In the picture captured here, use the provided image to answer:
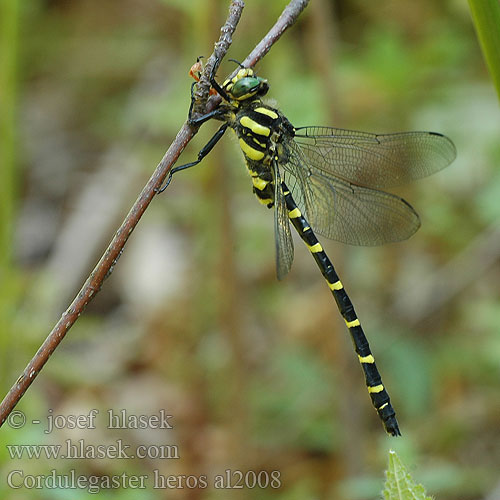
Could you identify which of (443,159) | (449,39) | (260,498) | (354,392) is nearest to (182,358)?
(260,498)

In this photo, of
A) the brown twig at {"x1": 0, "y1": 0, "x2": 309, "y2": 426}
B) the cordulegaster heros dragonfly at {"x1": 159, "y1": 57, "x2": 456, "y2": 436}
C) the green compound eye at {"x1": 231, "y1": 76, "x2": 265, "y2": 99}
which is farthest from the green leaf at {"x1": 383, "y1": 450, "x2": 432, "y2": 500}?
the green compound eye at {"x1": 231, "y1": 76, "x2": 265, "y2": 99}

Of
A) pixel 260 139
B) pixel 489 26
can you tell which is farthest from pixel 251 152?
pixel 489 26

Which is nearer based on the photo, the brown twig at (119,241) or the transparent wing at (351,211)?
the brown twig at (119,241)

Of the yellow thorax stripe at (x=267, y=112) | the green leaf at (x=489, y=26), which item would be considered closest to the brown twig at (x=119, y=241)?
the green leaf at (x=489, y=26)

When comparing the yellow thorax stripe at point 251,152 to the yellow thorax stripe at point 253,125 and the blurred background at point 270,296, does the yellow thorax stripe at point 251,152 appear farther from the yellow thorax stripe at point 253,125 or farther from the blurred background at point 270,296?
the blurred background at point 270,296

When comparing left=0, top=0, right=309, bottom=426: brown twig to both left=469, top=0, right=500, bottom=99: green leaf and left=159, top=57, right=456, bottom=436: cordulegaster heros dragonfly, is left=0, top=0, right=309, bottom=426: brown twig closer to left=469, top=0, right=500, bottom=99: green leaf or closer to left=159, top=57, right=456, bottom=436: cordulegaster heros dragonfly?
left=469, top=0, right=500, bottom=99: green leaf

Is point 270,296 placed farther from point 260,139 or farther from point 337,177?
point 260,139
